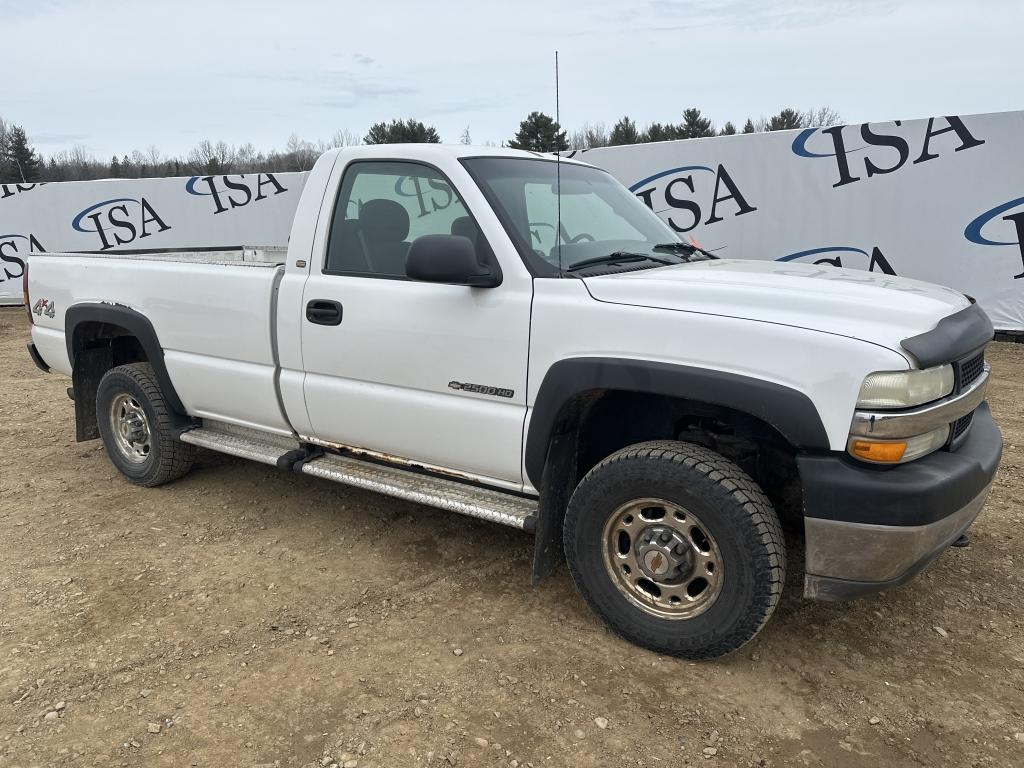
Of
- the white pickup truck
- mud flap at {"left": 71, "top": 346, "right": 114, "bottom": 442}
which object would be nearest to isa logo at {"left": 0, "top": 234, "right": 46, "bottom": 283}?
mud flap at {"left": 71, "top": 346, "right": 114, "bottom": 442}

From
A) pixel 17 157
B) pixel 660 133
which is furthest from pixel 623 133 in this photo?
pixel 17 157

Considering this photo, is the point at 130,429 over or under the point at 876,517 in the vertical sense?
under

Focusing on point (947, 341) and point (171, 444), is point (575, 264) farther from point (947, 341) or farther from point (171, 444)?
point (171, 444)

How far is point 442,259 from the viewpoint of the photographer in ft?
9.60

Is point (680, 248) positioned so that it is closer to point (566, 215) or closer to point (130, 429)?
point (566, 215)

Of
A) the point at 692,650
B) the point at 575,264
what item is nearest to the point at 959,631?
the point at 692,650

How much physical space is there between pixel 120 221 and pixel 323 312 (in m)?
14.0

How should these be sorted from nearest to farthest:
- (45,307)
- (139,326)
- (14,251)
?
1. (139,326)
2. (45,307)
3. (14,251)

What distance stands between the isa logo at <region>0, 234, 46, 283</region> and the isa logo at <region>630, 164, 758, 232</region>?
12.2 m

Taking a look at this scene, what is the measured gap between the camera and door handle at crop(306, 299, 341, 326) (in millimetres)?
3564

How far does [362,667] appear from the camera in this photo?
2.91m

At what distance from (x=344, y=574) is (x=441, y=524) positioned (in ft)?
2.29

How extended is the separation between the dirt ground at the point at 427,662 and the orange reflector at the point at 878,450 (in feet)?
3.04

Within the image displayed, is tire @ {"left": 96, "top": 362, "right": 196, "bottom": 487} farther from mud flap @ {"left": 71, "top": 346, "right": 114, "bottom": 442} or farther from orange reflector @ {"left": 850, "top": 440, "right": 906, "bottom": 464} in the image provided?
orange reflector @ {"left": 850, "top": 440, "right": 906, "bottom": 464}
